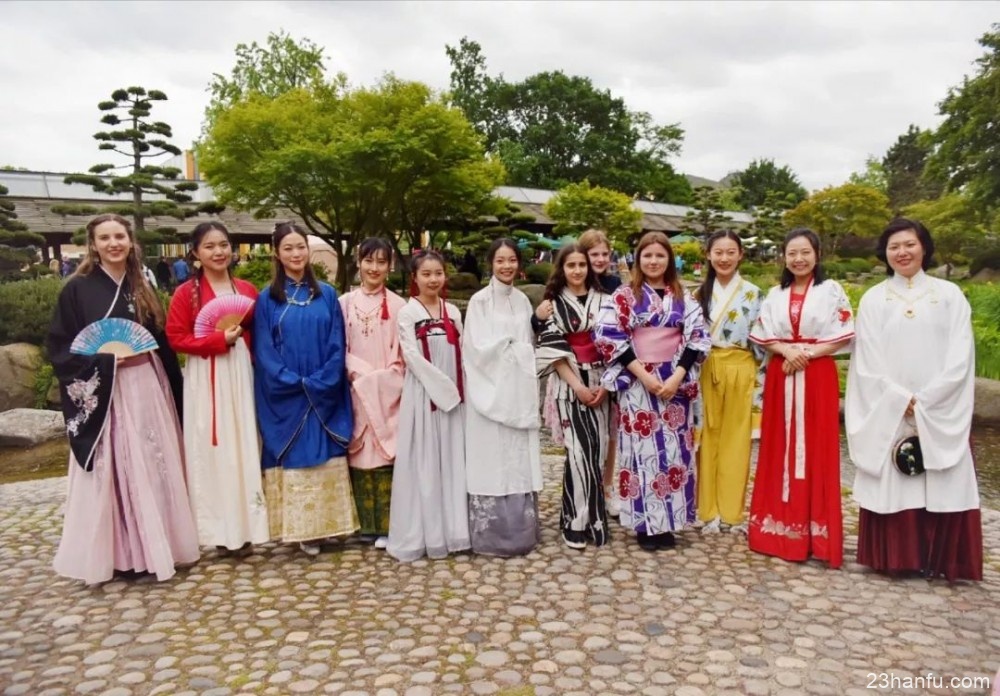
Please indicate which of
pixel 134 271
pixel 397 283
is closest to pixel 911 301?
pixel 134 271

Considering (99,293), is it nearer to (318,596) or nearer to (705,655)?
(318,596)

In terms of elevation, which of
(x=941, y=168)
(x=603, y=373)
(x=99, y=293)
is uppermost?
(x=941, y=168)

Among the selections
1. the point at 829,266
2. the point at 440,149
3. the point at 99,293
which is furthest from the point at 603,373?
the point at 829,266

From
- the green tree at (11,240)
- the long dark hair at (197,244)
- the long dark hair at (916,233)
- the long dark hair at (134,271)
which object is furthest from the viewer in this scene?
the green tree at (11,240)

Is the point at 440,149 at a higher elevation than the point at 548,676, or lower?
higher

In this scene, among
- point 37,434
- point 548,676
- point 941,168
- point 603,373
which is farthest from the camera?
point 941,168

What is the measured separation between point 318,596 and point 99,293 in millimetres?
2058

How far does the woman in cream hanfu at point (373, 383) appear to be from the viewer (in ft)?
14.8

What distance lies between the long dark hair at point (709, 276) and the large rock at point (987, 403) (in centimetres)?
612

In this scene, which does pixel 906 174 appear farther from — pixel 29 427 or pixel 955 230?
pixel 29 427

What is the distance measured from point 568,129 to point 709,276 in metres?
39.8

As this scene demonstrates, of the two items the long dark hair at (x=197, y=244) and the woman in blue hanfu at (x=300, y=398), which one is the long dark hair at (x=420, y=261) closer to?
the woman in blue hanfu at (x=300, y=398)

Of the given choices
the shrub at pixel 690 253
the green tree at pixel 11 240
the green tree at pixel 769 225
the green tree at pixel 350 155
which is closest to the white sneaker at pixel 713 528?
the green tree at pixel 350 155

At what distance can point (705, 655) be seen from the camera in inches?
127
